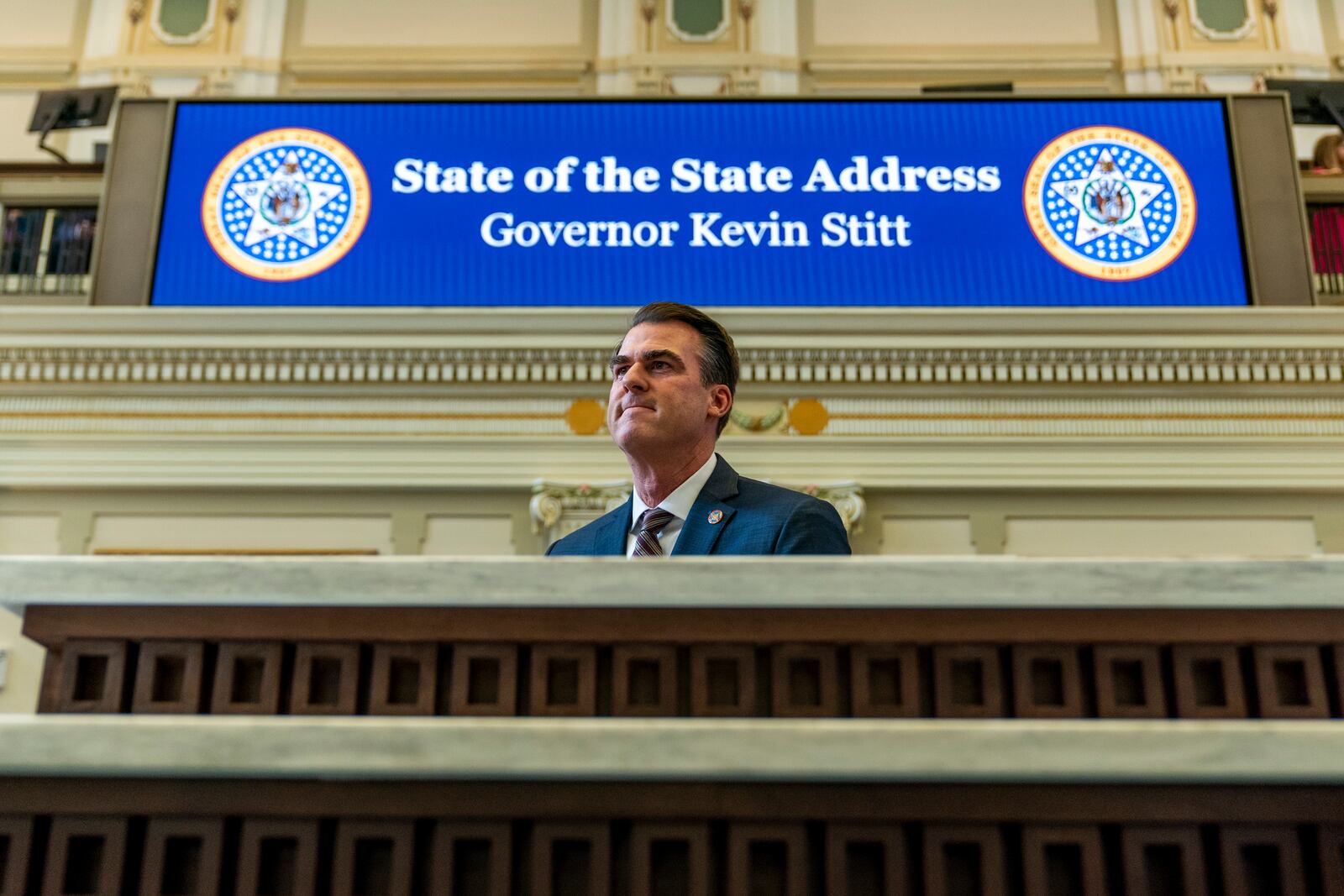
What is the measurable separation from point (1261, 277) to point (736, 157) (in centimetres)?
200

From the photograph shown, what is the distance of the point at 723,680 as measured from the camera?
95cm

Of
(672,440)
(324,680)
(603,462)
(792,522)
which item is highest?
(603,462)

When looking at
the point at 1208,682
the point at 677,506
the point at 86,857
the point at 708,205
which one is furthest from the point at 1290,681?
the point at 708,205

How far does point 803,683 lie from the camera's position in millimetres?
948

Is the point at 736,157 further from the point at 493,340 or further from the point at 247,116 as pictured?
the point at 247,116

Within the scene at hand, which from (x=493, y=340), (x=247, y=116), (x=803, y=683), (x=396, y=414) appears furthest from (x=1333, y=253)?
(x=803, y=683)

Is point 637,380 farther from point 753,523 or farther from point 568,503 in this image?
point 568,503

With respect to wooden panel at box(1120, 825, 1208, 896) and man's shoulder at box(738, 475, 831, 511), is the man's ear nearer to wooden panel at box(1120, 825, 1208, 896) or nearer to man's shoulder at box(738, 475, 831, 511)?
man's shoulder at box(738, 475, 831, 511)

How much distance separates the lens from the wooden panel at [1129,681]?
0.92 meters

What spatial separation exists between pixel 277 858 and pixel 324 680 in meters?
0.13

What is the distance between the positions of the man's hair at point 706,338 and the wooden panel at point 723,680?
3.89 ft

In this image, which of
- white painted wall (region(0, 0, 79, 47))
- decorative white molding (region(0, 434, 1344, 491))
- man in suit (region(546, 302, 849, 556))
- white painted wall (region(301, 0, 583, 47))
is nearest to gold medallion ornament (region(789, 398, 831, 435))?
decorative white molding (region(0, 434, 1344, 491))

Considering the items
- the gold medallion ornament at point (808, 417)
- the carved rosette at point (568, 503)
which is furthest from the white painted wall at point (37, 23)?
the gold medallion ornament at point (808, 417)

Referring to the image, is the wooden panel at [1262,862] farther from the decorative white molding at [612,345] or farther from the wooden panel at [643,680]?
the decorative white molding at [612,345]
